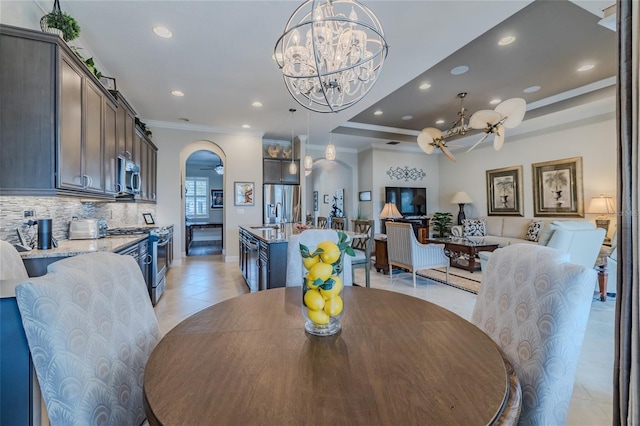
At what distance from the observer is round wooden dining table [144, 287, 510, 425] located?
0.59 meters

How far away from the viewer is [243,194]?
6219 millimetres

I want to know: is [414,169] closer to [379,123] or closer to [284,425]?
[379,123]

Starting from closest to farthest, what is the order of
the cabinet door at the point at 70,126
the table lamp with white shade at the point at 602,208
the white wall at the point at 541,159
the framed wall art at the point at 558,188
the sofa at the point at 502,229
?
the cabinet door at the point at 70,126 → the table lamp with white shade at the point at 602,208 → the white wall at the point at 541,159 → the framed wall art at the point at 558,188 → the sofa at the point at 502,229

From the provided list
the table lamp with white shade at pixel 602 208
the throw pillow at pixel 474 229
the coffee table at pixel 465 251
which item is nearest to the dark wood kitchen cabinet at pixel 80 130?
the coffee table at pixel 465 251

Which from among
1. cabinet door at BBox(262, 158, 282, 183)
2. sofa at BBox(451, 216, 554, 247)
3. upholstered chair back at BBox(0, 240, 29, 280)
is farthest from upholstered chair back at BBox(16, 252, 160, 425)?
A: sofa at BBox(451, 216, 554, 247)

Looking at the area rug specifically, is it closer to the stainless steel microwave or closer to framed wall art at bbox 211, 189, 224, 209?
the stainless steel microwave

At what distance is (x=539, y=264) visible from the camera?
100 cm

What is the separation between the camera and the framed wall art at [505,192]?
6363mm

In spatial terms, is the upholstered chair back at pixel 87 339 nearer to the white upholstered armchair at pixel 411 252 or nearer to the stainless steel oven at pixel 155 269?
the stainless steel oven at pixel 155 269

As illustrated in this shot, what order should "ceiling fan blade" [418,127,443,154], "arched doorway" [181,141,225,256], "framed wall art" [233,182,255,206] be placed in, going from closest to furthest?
"ceiling fan blade" [418,127,443,154]
"framed wall art" [233,182,255,206]
"arched doorway" [181,141,225,256]

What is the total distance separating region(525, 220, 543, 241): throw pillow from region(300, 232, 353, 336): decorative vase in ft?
19.8

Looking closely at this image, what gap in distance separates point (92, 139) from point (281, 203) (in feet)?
14.2

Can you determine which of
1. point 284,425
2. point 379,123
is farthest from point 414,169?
point 284,425

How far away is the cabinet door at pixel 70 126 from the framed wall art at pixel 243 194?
3809mm
